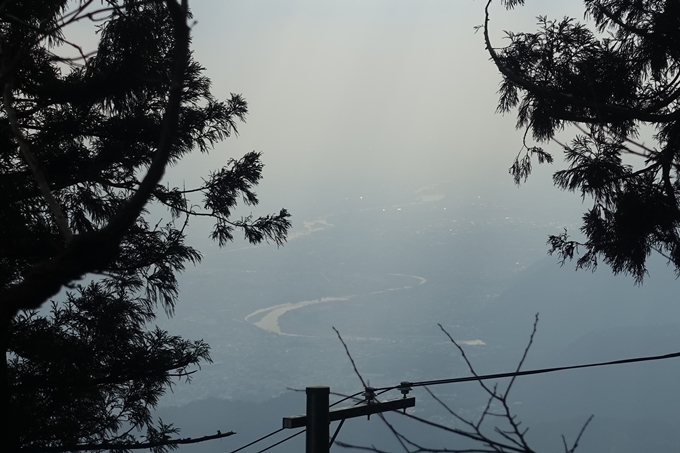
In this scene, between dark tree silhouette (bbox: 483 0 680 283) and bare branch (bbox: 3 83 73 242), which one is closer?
bare branch (bbox: 3 83 73 242)

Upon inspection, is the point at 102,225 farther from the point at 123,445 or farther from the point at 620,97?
the point at 620,97

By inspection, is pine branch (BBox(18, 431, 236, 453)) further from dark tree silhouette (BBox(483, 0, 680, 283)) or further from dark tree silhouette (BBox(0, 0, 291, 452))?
dark tree silhouette (BBox(483, 0, 680, 283))

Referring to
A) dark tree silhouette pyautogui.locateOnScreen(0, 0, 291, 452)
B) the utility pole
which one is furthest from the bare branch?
dark tree silhouette pyautogui.locateOnScreen(0, 0, 291, 452)

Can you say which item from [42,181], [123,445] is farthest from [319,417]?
[123,445]

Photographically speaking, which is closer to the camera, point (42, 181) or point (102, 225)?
point (42, 181)

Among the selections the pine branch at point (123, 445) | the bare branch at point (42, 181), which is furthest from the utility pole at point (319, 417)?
the pine branch at point (123, 445)

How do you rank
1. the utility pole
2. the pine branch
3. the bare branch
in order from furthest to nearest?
the pine branch, the utility pole, the bare branch

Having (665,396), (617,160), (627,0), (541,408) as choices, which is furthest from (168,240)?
(665,396)

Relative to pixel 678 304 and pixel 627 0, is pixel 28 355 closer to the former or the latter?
pixel 627 0

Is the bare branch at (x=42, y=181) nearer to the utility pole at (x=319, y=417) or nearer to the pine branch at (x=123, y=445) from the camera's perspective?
the utility pole at (x=319, y=417)
